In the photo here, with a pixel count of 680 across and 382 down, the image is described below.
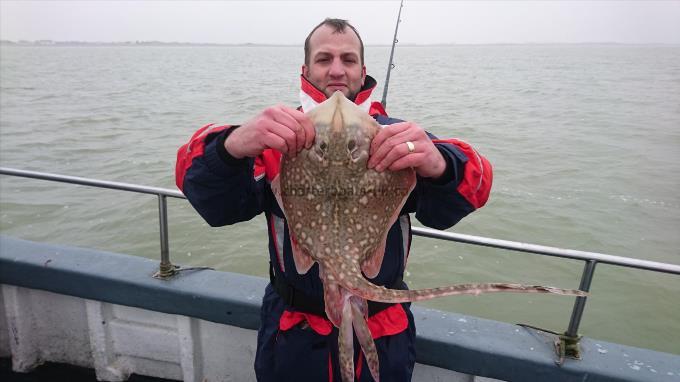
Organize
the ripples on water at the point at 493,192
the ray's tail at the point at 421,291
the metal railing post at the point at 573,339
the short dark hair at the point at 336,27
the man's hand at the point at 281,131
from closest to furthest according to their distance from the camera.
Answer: the ray's tail at the point at 421,291
the man's hand at the point at 281,131
the short dark hair at the point at 336,27
the metal railing post at the point at 573,339
the ripples on water at the point at 493,192

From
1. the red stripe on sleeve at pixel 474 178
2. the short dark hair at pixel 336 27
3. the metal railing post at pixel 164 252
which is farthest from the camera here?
the metal railing post at pixel 164 252

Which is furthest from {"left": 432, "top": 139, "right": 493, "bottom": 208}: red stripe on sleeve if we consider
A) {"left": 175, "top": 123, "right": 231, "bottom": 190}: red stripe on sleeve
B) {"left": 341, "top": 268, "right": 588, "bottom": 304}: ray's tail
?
{"left": 175, "top": 123, "right": 231, "bottom": 190}: red stripe on sleeve

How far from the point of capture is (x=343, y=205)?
1.75 meters

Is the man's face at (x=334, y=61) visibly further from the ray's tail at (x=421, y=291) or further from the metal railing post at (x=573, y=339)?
the metal railing post at (x=573, y=339)

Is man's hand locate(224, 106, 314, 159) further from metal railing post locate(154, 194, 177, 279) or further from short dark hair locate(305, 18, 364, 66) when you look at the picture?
metal railing post locate(154, 194, 177, 279)

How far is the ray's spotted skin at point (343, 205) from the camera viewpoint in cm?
170

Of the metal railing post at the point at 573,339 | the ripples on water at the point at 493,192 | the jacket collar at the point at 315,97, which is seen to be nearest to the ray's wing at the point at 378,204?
the jacket collar at the point at 315,97

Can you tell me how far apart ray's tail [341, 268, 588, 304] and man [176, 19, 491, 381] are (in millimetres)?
447

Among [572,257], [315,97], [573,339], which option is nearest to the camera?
[315,97]

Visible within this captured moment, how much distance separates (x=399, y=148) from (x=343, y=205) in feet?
1.01

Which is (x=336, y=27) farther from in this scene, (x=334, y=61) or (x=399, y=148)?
(x=399, y=148)

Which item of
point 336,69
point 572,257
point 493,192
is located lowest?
point 493,192

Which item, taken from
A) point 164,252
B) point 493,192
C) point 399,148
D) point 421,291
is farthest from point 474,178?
point 493,192

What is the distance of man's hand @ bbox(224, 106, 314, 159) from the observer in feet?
5.47
